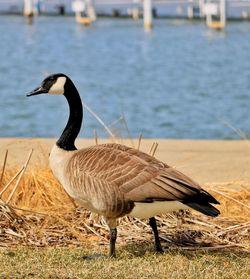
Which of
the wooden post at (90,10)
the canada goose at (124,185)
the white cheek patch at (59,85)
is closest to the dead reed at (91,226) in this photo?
the canada goose at (124,185)

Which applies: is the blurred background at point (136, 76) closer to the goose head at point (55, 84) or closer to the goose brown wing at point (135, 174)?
the goose head at point (55, 84)

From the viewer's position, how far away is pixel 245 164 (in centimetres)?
1112

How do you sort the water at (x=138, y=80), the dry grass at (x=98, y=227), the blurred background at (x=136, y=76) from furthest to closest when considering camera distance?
the water at (x=138, y=80) < the blurred background at (x=136, y=76) < the dry grass at (x=98, y=227)

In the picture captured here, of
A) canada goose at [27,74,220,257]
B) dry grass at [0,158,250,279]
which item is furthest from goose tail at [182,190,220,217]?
dry grass at [0,158,250,279]

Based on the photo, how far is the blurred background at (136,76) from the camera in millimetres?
25234

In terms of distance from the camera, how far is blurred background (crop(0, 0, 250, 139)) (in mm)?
25234

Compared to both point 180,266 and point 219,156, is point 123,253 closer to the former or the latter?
point 180,266

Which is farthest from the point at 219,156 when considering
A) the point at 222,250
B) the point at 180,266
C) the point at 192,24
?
the point at 192,24

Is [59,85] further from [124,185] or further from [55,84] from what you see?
[124,185]

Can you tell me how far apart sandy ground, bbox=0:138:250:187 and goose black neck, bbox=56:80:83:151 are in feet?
7.46

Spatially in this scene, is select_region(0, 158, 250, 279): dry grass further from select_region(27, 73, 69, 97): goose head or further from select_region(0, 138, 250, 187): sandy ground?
select_region(27, 73, 69, 97): goose head

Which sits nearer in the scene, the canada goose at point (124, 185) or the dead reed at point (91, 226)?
the canada goose at point (124, 185)

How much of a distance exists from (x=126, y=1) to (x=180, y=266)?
136125 mm

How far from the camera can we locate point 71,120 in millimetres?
7266
